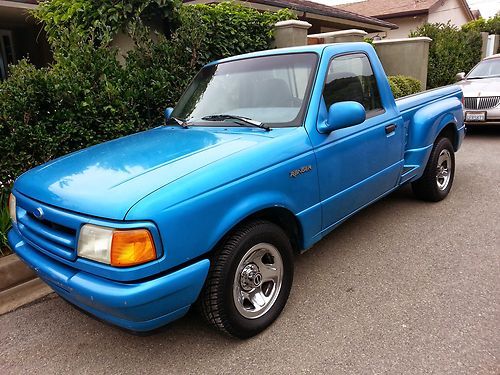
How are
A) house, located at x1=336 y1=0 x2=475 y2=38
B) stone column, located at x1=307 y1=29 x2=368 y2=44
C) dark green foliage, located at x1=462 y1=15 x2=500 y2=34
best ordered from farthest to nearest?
house, located at x1=336 y1=0 x2=475 y2=38 < dark green foliage, located at x1=462 y1=15 x2=500 y2=34 < stone column, located at x1=307 y1=29 x2=368 y2=44

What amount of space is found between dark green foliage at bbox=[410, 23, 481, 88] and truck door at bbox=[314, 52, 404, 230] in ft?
36.6

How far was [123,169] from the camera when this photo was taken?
A: 2.60 m

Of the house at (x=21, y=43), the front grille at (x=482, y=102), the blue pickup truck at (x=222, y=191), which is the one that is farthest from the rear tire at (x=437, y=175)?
the house at (x=21, y=43)

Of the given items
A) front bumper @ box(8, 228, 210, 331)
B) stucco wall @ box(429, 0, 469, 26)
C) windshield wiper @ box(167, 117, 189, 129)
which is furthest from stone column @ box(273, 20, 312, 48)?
stucco wall @ box(429, 0, 469, 26)

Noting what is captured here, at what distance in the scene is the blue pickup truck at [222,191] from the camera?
7.13 ft

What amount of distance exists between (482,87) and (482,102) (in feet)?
1.60

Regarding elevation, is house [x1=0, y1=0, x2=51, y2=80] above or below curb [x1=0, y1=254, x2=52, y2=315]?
above

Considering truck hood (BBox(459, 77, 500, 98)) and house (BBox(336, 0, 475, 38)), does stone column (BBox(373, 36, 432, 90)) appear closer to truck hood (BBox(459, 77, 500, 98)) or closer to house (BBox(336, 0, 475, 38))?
truck hood (BBox(459, 77, 500, 98))

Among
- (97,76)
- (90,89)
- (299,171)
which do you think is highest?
(97,76)

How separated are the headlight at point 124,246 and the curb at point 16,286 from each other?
169cm

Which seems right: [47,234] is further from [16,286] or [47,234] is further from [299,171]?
[299,171]

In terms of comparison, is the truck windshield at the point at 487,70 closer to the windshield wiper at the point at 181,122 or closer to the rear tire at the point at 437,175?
the rear tire at the point at 437,175

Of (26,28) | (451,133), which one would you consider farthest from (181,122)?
(26,28)

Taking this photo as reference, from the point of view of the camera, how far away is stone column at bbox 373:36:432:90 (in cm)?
1215
